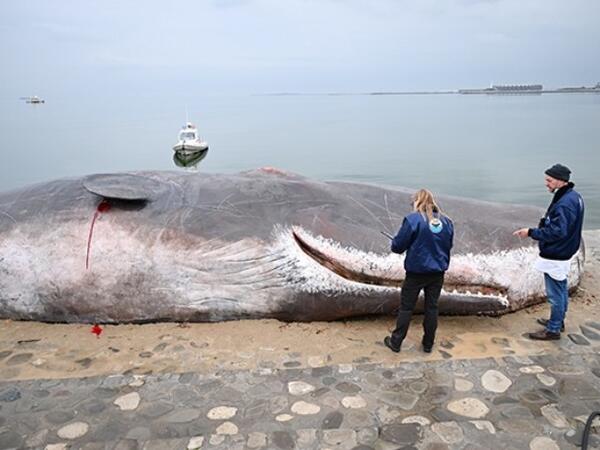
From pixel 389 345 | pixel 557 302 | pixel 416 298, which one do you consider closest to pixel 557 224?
pixel 557 302

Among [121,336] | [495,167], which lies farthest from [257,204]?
[495,167]

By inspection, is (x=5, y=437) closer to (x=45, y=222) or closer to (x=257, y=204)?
(x=45, y=222)

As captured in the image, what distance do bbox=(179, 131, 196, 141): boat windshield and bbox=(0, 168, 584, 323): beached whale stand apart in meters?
35.8

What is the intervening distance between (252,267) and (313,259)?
65 centimetres

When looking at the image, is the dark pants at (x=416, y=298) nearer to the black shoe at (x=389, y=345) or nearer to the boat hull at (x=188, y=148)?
the black shoe at (x=389, y=345)

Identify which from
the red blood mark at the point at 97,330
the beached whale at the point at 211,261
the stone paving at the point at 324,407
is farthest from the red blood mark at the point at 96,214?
the stone paving at the point at 324,407

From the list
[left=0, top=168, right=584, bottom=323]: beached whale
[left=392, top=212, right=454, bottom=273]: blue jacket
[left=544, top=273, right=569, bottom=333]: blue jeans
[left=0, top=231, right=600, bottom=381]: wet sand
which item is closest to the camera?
[left=392, top=212, right=454, bottom=273]: blue jacket

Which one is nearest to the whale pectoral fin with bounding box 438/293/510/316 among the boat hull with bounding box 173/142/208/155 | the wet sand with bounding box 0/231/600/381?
the wet sand with bounding box 0/231/600/381

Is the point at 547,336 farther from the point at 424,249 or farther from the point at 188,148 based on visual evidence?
the point at 188,148

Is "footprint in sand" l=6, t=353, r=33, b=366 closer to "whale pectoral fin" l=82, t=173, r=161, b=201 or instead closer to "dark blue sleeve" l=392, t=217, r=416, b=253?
"whale pectoral fin" l=82, t=173, r=161, b=201

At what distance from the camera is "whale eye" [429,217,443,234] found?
4.59m

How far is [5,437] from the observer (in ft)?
12.0

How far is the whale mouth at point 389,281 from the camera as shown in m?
5.52

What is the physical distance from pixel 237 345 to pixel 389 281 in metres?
1.72
